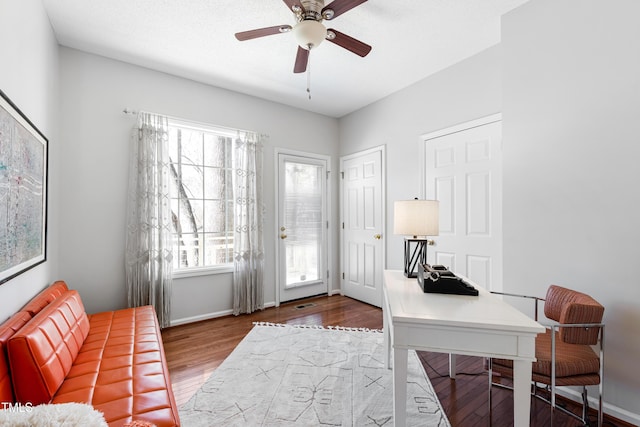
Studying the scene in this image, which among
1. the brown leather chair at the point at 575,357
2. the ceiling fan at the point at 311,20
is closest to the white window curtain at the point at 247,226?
the ceiling fan at the point at 311,20

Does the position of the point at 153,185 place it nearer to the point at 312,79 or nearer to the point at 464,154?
the point at 312,79

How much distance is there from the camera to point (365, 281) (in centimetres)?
395

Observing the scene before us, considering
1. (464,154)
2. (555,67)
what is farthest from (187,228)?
(555,67)

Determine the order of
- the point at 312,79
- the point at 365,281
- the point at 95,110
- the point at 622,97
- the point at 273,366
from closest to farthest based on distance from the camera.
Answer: the point at 622,97
the point at 273,366
the point at 95,110
the point at 312,79
the point at 365,281

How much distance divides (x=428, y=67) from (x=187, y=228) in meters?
3.13

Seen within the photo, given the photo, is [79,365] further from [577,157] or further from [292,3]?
[577,157]

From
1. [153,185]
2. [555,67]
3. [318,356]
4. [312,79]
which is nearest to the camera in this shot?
[555,67]

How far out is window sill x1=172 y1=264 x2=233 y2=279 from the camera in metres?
3.12

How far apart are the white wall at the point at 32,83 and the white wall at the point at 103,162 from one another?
0.51ft

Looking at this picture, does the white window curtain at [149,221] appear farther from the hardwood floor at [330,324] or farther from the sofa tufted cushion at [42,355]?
the sofa tufted cushion at [42,355]

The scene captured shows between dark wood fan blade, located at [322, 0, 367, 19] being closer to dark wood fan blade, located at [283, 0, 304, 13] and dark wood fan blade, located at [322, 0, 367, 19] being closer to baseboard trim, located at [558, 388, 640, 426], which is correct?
dark wood fan blade, located at [283, 0, 304, 13]

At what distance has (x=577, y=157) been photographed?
1833 millimetres

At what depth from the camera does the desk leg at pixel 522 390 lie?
1228 millimetres

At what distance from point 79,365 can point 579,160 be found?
317 centimetres
